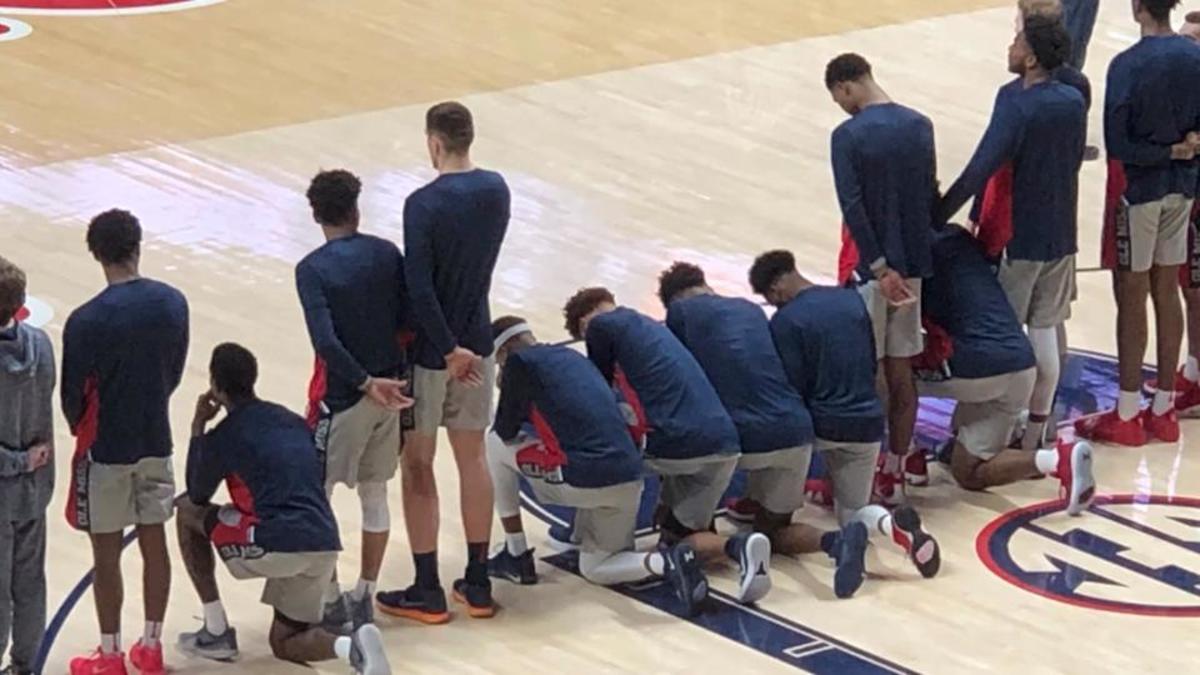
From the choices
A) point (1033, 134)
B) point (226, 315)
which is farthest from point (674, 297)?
point (226, 315)

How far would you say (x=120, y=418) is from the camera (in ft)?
26.2

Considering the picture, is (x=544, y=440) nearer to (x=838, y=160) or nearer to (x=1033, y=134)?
(x=838, y=160)

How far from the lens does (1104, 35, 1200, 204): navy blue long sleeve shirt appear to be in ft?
33.0

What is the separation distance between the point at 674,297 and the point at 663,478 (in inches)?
27.6

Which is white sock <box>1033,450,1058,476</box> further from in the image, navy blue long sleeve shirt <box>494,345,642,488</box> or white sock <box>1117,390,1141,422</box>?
navy blue long sleeve shirt <box>494,345,642,488</box>

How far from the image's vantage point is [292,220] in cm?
1316

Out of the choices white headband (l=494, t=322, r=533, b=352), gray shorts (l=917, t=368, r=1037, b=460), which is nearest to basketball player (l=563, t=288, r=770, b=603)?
white headband (l=494, t=322, r=533, b=352)

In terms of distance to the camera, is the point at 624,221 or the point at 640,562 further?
the point at 624,221

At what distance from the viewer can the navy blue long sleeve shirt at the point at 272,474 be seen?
810cm

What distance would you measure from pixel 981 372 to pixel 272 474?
9.82ft

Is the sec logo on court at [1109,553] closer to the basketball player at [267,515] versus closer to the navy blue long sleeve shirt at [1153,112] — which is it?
the navy blue long sleeve shirt at [1153,112]

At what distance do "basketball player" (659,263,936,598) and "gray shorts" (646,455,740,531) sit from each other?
0.11 m

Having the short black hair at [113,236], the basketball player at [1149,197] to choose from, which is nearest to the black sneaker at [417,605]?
the short black hair at [113,236]

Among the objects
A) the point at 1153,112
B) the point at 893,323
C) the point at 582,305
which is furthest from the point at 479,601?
the point at 1153,112
